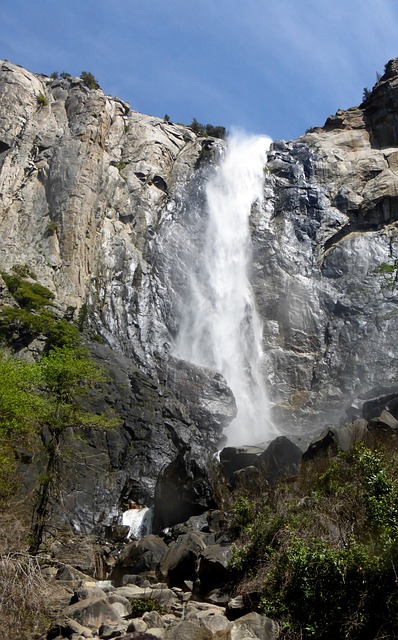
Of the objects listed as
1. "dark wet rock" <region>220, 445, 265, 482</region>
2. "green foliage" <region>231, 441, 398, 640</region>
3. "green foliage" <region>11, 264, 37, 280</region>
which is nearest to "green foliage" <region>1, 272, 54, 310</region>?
"green foliage" <region>11, 264, 37, 280</region>

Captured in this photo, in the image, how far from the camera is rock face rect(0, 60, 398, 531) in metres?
31.2

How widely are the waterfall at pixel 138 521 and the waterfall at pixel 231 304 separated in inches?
350

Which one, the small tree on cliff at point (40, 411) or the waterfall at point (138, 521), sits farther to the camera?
the waterfall at point (138, 521)

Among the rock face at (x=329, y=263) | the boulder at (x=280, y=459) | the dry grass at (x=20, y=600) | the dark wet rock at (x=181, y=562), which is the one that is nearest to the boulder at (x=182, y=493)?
the boulder at (x=280, y=459)

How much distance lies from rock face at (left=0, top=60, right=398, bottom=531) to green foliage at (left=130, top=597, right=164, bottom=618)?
1243cm

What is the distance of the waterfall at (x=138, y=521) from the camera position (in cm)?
2436

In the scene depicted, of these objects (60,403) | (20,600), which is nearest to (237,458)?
(60,403)

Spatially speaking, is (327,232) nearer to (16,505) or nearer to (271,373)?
(271,373)

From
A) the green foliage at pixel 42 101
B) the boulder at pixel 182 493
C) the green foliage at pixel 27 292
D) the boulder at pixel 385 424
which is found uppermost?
the green foliage at pixel 42 101

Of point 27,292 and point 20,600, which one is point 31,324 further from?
point 20,600

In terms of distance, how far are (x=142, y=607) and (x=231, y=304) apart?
32.3 m

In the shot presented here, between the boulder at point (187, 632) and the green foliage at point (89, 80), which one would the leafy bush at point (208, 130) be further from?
the boulder at point (187, 632)

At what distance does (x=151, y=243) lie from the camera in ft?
146

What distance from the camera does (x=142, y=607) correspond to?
11.8m
